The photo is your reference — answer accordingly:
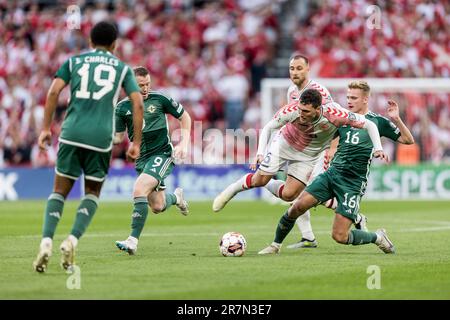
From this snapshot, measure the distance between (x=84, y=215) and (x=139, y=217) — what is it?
2427 millimetres

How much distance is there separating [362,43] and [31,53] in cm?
987

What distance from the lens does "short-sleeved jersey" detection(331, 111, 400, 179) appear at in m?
12.1

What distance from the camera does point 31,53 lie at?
3075cm

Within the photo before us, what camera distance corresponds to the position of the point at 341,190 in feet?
39.3

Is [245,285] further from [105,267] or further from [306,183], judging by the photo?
[306,183]

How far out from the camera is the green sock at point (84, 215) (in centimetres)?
988

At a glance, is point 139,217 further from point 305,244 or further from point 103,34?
point 103,34

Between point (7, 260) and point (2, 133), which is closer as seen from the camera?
point (7, 260)

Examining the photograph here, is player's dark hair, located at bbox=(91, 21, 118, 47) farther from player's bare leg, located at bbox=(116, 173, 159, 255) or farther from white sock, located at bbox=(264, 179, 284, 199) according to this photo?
white sock, located at bbox=(264, 179, 284, 199)

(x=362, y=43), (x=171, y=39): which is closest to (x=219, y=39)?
(x=171, y=39)

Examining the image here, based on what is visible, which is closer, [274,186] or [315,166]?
[315,166]

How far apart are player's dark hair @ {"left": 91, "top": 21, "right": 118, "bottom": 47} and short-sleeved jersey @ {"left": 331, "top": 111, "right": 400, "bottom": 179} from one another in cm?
339

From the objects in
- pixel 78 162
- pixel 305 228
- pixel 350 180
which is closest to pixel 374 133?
pixel 350 180

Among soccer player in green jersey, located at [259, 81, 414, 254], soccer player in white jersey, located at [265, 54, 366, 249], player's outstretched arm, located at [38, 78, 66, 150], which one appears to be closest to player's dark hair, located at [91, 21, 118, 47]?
player's outstretched arm, located at [38, 78, 66, 150]
